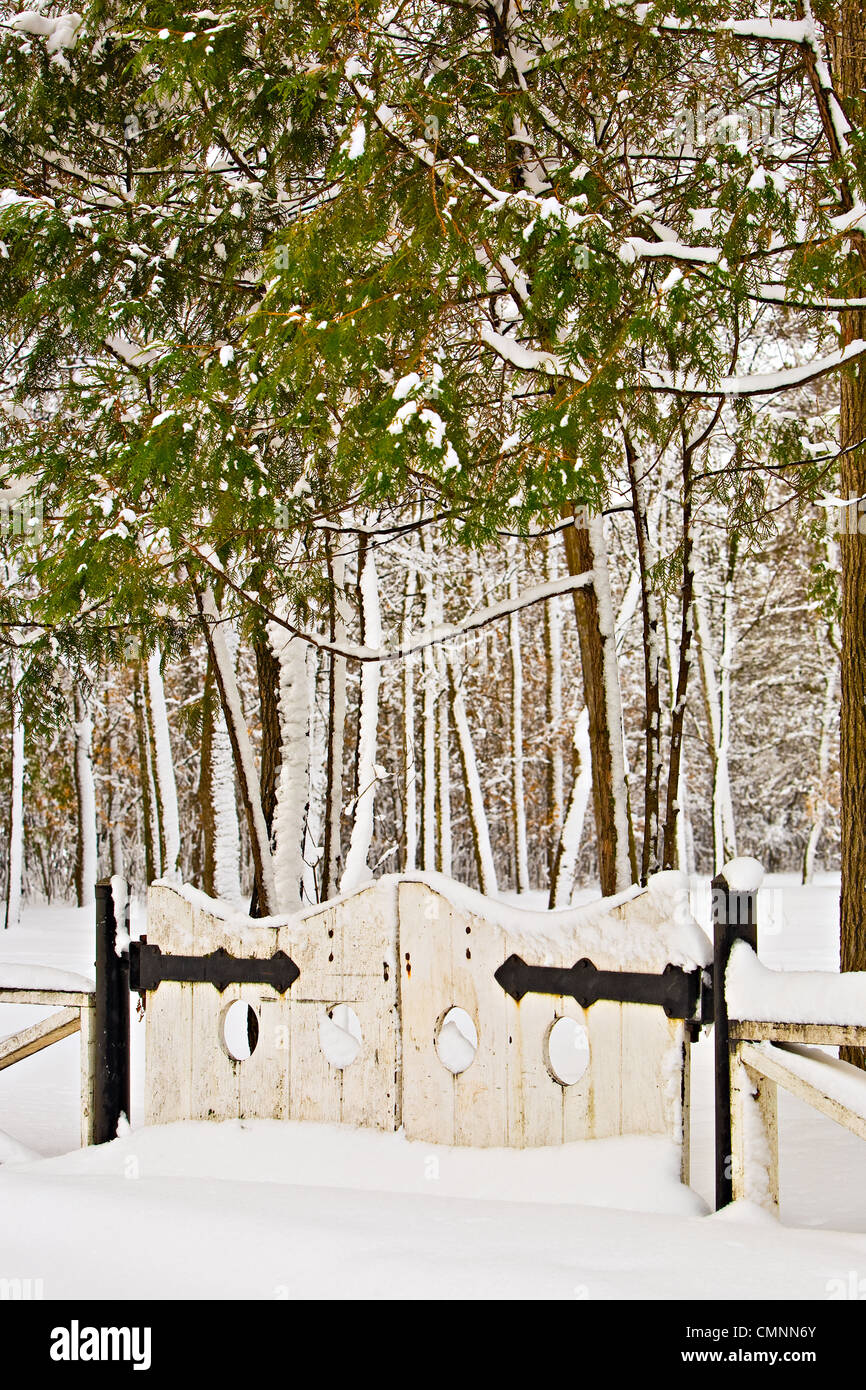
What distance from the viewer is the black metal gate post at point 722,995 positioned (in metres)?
3.55

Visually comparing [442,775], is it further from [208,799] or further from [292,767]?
[292,767]

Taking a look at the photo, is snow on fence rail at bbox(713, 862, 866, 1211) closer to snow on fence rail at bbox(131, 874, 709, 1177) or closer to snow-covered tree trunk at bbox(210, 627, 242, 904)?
snow on fence rail at bbox(131, 874, 709, 1177)

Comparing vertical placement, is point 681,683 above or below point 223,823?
above

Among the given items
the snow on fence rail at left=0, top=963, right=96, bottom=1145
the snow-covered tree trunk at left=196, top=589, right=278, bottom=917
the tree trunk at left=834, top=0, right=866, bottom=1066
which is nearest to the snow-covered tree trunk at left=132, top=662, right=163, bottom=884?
the snow-covered tree trunk at left=196, top=589, right=278, bottom=917

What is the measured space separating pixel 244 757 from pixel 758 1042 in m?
4.49

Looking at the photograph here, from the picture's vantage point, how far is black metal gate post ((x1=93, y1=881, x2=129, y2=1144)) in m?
4.79

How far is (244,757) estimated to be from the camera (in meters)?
7.37

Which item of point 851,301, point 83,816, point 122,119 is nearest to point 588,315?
point 851,301

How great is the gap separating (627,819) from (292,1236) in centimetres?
387

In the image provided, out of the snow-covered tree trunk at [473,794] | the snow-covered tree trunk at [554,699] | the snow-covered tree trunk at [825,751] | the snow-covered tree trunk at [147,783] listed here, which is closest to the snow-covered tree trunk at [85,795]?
the snow-covered tree trunk at [147,783]

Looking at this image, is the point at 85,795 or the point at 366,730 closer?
the point at 366,730

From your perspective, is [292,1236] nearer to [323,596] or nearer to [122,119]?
[323,596]

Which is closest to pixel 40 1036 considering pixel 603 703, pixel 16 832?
pixel 603 703

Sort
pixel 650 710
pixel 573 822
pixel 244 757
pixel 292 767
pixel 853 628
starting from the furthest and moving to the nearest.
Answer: pixel 573 822
pixel 292 767
pixel 244 757
pixel 650 710
pixel 853 628
